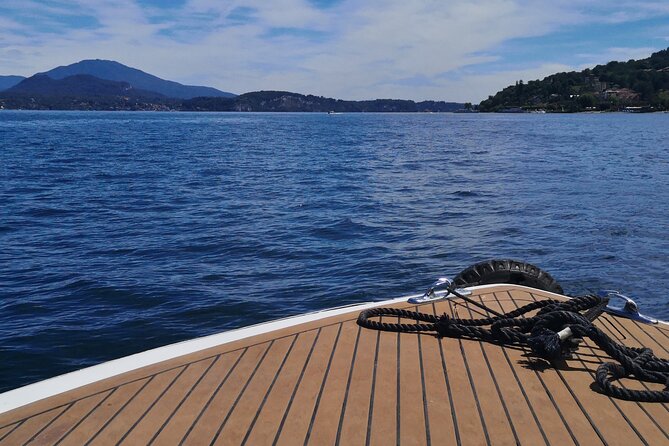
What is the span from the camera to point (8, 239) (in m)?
15.4

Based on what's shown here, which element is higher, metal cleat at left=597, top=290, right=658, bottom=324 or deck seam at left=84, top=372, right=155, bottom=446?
deck seam at left=84, top=372, right=155, bottom=446

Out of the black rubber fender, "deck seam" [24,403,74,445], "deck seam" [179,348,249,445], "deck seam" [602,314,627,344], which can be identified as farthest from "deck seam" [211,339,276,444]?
"deck seam" [602,314,627,344]

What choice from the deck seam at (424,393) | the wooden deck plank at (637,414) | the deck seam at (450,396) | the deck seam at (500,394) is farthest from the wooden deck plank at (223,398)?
the wooden deck plank at (637,414)

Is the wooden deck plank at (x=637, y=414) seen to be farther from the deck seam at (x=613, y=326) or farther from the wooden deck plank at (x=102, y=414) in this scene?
the wooden deck plank at (x=102, y=414)

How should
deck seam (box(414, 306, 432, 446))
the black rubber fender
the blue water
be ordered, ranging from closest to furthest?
deck seam (box(414, 306, 432, 446)), the black rubber fender, the blue water

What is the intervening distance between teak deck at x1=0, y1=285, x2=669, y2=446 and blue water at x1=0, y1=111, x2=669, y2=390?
4.40 metres

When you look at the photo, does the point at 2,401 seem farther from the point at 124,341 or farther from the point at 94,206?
the point at 94,206

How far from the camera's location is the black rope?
178 inches

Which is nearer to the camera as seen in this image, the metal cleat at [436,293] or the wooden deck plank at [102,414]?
the wooden deck plank at [102,414]

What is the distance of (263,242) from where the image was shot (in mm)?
15141

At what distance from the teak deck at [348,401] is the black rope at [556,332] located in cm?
A: 9

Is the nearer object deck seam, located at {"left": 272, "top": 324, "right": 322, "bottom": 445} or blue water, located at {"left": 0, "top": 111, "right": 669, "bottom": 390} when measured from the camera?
deck seam, located at {"left": 272, "top": 324, "right": 322, "bottom": 445}

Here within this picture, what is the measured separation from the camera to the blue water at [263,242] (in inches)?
392

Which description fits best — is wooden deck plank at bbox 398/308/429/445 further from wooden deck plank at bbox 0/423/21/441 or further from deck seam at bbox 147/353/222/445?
wooden deck plank at bbox 0/423/21/441
